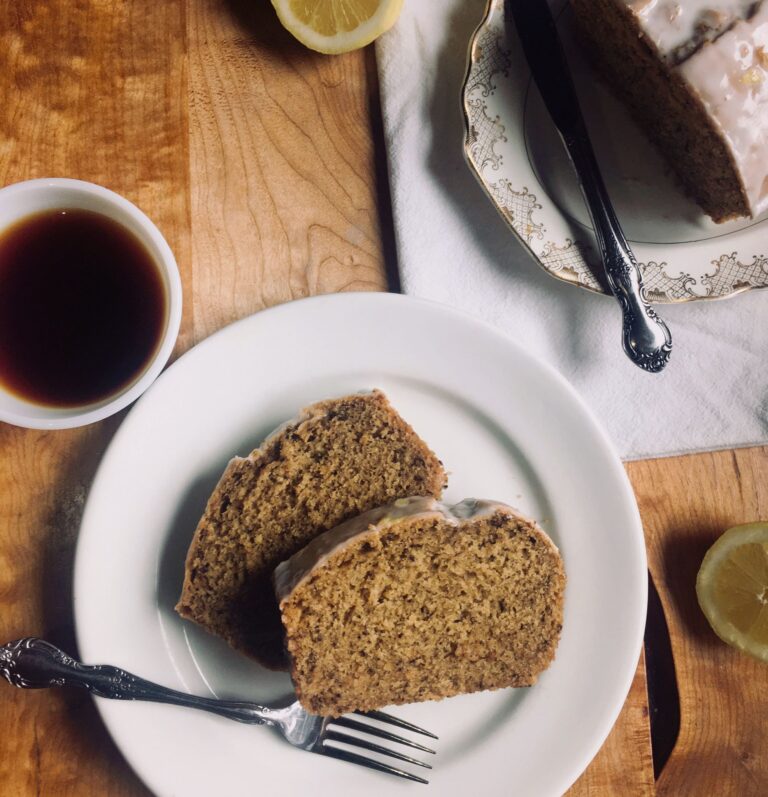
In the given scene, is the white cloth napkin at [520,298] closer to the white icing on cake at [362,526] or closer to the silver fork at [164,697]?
the white icing on cake at [362,526]

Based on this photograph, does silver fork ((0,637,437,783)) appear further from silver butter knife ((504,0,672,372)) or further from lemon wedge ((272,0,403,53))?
lemon wedge ((272,0,403,53))

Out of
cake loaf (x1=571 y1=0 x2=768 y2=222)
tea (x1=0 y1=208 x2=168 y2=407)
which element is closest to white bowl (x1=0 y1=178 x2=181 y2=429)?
tea (x1=0 y1=208 x2=168 y2=407)

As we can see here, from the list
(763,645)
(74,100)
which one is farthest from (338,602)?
(74,100)

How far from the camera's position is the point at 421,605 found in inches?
57.9

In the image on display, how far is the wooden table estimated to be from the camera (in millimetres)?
1640

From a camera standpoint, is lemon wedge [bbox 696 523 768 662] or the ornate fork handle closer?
the ornate fork handle

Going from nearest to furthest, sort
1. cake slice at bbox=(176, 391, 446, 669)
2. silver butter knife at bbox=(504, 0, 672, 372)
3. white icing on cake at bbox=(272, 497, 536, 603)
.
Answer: white icing on cake at bbox=(272, 497, 536, 603) < cake slice at bbox=(176, 391, 446, 669) < silver butter knife at bbox=(504, 0, 672, 372)

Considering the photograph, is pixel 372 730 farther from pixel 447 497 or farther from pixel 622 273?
pixel 622 273

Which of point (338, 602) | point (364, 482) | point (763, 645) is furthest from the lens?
point (763, 645)

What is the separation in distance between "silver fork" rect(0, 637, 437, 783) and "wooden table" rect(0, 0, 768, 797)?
0.14 m

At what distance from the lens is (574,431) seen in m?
1.62

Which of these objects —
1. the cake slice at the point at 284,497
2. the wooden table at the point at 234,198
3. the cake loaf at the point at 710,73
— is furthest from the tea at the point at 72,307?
the cake loaf at the point at 710,73

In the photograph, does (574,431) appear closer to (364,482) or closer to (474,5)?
(364,482)

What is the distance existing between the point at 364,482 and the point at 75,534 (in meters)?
0.63
